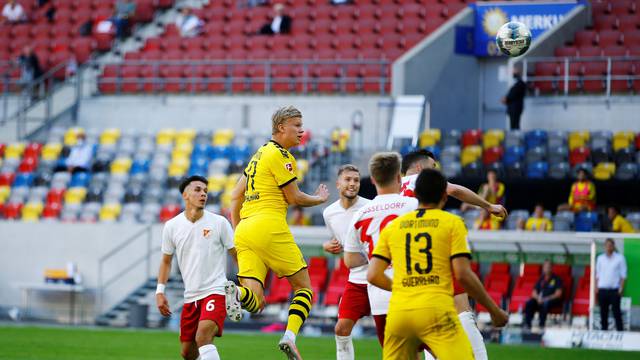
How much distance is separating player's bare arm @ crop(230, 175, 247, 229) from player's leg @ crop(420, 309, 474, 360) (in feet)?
12.3

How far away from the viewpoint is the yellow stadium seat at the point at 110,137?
91.7 ft

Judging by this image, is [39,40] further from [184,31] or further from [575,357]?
[575,357]

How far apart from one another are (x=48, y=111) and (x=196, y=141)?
4966 millimetres

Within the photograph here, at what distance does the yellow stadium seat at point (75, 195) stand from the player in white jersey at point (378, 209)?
18.3m

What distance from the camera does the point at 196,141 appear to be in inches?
1078

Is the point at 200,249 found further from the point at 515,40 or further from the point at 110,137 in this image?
the point at 110,137

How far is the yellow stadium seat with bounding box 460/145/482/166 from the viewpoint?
24094 mm

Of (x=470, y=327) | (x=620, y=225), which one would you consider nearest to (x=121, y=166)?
(x=620, y=225)

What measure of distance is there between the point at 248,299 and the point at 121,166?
17.0 metres

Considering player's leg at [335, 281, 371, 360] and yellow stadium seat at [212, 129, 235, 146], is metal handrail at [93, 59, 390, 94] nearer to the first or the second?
yellow stadium seat at [212, 129, 235, 146]

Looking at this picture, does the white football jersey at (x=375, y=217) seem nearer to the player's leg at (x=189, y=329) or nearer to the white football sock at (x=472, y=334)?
the white football sock at (x=472, y=334)

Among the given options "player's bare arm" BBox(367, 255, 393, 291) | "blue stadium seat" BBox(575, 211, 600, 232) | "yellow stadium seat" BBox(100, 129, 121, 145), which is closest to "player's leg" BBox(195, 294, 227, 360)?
"player's bare arm" BBox(367, 255, 393, 291)

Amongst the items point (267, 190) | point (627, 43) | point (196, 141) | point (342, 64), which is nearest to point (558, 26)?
point (627, 43)

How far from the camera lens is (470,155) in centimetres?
2419
